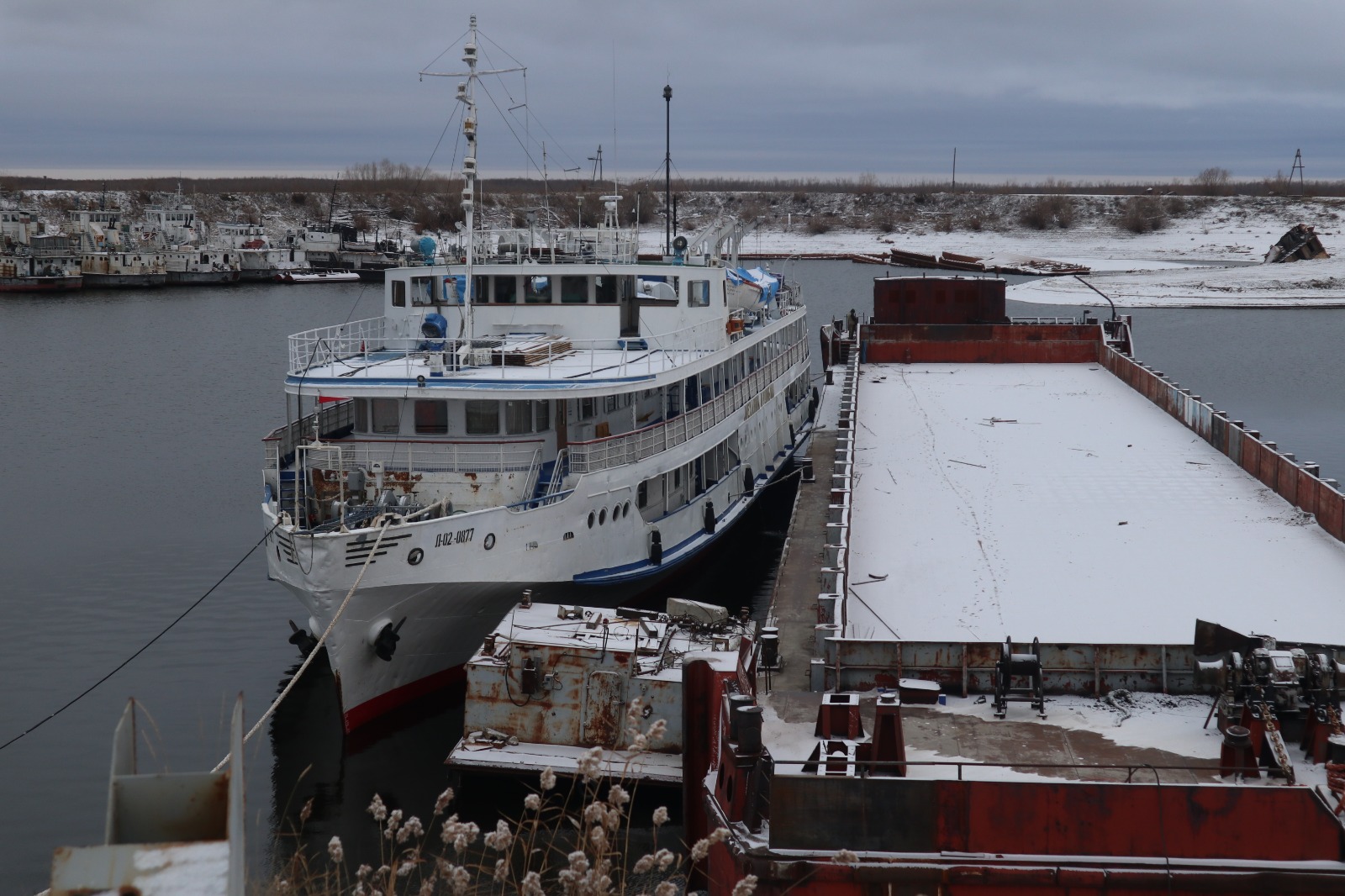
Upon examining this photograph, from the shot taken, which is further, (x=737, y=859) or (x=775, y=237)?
(x=775, y=237)

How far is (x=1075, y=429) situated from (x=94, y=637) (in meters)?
19.1

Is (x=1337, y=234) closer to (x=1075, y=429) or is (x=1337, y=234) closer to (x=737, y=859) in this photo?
(x=1075, y=429)

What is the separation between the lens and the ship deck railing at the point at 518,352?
20.1m

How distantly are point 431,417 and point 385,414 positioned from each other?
863 millimetres

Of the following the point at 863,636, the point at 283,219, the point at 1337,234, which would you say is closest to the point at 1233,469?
the point at 863,636

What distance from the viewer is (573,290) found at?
2403cm

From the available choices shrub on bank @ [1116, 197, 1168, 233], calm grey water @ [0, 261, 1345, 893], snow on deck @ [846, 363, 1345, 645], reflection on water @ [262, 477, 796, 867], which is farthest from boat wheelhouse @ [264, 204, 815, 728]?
shrub on bank @ [1116, 197, 1168, 233]

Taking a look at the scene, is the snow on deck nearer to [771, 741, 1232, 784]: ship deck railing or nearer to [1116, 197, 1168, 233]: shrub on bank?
[771, 741, 1232, 784]: ship deck railing

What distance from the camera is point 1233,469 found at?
2084 cm

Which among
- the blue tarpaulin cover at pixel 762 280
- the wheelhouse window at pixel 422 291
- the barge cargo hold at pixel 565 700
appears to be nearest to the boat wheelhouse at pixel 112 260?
the blue tarpaulin cover at pixel 762 280

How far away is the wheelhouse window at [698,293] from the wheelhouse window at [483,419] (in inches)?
258

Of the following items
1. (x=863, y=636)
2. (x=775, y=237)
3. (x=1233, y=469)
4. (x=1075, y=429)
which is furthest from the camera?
(x=775, y=237)

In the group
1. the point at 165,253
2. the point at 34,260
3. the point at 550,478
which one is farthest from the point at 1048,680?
the point at 165,253

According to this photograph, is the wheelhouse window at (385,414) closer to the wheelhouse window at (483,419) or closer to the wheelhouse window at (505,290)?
the wheelhouse window at (483,419)
